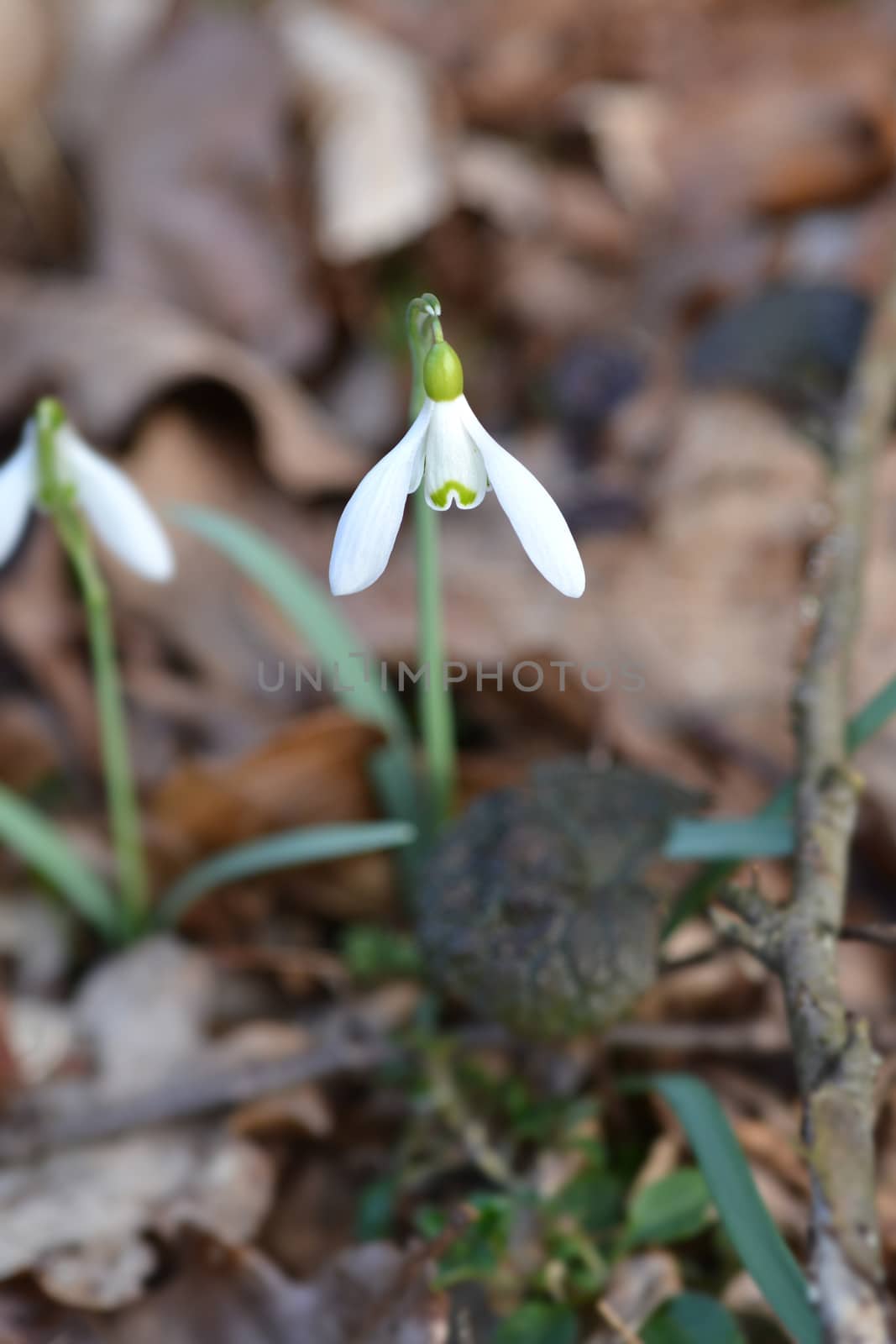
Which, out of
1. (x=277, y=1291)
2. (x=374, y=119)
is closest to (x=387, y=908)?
(x=277, y=1291)

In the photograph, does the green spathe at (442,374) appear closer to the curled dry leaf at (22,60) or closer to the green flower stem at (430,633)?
the green flower stem at (430,633)

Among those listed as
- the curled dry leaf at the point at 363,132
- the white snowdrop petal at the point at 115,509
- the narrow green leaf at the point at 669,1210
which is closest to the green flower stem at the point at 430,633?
the white snowdrop petal at the point at 115,509

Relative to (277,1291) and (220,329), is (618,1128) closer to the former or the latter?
(277,1291)

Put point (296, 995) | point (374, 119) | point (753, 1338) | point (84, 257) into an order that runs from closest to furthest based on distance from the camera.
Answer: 1. point (753, 1338)
2. point (296, 995)
3. point (84, 257)
4. point (374, 119)

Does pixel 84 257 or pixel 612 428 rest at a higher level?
pixel 84 257

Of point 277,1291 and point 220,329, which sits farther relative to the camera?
point 220,329

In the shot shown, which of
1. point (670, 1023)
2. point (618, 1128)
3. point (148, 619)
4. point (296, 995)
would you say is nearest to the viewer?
point (618, 1128)

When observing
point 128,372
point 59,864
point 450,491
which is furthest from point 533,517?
point 128,372

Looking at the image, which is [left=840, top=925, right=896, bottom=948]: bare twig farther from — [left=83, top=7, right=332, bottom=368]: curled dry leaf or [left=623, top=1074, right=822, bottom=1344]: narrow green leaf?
[left=83, top=7, right=332, bottom=368]: curled dry leaf
